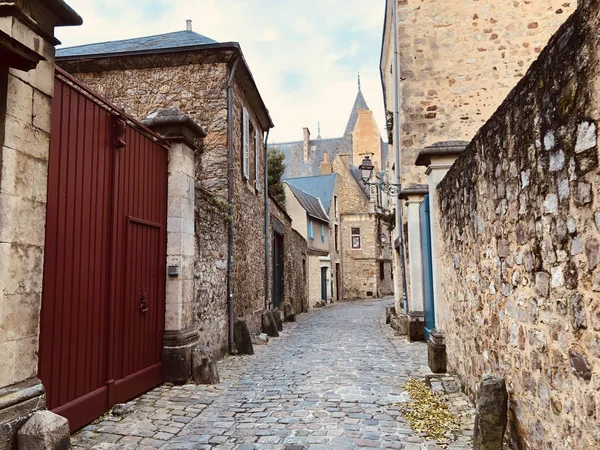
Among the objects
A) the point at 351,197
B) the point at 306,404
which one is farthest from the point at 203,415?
the point at 351,197

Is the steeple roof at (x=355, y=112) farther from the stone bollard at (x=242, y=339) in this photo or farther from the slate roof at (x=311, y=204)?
the stone bollard at (x=242, y=339)

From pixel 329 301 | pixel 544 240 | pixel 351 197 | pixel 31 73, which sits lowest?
pixel 329 301

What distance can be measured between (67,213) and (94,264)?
23.6 inches

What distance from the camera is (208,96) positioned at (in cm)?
832

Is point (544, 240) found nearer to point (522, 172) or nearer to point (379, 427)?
point (522, 172)

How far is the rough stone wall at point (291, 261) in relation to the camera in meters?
13.5

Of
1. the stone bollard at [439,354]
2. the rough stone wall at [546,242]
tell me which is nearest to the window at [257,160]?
the stone bollard at [439,354]

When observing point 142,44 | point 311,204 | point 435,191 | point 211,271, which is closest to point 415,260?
point 435,191

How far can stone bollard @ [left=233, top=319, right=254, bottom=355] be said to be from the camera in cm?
798

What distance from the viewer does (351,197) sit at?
30.1m

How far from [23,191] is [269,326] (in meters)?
8.09

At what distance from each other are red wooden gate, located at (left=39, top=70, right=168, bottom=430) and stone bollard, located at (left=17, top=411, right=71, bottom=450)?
584 mm

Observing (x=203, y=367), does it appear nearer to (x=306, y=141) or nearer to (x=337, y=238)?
(x=337, y=238)

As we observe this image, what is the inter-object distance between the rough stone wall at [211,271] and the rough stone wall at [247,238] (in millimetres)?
806
